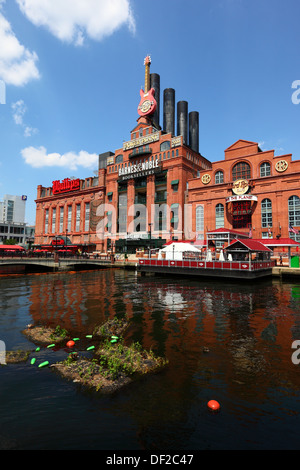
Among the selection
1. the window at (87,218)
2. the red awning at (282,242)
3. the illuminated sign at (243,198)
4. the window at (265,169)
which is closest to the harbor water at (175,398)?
the red awning at (282,242)

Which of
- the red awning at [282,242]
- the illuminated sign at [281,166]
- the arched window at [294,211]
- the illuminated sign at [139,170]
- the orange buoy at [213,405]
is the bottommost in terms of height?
the orange buoy at [213,405]

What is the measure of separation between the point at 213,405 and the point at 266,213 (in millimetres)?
48251

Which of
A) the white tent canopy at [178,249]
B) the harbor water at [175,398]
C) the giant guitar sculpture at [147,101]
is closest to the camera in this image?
the harbor water at [175,398]

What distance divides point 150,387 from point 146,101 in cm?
7756

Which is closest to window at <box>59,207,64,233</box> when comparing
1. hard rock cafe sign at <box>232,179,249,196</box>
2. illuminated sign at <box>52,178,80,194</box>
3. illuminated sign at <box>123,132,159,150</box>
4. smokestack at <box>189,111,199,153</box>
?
illuminated sign at <box>52,178,80,194</box>

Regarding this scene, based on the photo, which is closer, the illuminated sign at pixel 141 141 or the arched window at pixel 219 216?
the arched window at pixel 219 216

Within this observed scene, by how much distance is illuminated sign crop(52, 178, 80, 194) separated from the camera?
83.0 meters

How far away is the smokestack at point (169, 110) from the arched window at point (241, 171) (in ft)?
126

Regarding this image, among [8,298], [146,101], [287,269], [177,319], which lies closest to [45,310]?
[8,298]

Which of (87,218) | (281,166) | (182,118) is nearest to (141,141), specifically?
(182,118)

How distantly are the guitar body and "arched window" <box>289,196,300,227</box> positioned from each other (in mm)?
45840

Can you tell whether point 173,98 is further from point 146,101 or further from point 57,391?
point 57,391

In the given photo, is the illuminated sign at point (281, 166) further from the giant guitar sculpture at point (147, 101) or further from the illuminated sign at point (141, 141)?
the giant guitar sculpture at point (147, 101)

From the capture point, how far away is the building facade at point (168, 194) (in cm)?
4744
